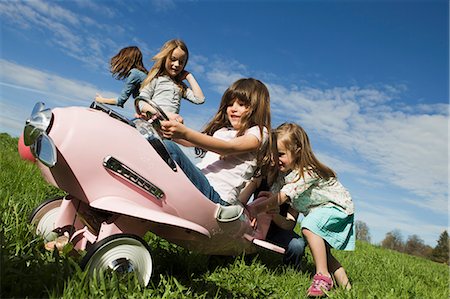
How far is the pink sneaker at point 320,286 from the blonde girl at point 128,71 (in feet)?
10.2

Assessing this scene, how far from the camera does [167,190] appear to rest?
2422 millimetres

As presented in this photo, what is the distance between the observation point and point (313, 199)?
154 inches

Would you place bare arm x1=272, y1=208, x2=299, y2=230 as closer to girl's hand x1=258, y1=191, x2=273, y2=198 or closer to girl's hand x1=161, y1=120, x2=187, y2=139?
girl's hand x1=258, y1=191, x2=273, y2=198

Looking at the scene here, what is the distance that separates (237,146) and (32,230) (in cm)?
146

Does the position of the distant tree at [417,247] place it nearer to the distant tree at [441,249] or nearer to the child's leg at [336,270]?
the distant tree at [441,249]

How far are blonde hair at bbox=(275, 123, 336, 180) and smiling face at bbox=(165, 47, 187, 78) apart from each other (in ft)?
5.19

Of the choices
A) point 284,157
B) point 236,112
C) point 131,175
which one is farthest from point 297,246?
point 131,175

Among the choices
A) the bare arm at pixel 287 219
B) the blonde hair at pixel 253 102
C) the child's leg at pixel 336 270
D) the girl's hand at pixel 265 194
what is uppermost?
the blonde hair at pixel 253 102

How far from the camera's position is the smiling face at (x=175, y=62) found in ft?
15.9

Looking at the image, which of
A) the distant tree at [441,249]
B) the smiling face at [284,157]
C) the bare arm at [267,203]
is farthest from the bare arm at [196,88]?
the distant tree at [441,249]

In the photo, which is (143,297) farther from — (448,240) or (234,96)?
(448,240)

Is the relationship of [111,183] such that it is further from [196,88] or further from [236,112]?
[196,88]

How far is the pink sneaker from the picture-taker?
10.6 ft

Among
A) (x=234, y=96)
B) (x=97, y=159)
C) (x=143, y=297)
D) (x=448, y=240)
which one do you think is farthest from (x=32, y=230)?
(x=448, y=240)
